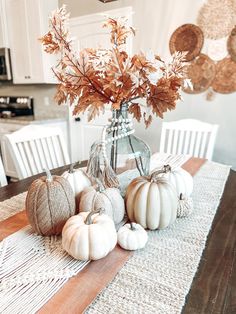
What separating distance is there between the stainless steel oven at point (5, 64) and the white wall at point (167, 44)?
56.5 inches

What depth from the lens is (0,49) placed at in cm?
327

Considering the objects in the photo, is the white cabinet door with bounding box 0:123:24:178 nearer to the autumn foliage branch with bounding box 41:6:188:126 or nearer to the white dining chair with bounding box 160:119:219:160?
the white dining chair with bounding box 160:119:219:160

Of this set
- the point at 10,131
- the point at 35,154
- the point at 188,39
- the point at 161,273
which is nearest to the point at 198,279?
the point at 161,273

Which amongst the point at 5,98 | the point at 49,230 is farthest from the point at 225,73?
the point at 5,98

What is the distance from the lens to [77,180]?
3.01ft

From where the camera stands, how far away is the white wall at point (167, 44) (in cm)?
239

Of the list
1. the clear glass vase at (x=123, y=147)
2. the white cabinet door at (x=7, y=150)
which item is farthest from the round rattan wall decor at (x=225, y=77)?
the white cabinet door at (x=7, y=150)

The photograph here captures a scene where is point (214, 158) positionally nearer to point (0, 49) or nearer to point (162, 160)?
point (162, 160)

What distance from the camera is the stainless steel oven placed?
3.26 m

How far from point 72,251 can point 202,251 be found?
41 cm

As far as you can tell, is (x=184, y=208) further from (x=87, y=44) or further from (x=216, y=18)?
(x=87, y=44)

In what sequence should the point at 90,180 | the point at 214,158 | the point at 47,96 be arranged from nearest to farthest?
the point at 90,180, the point at 214,158, the point at 47,96

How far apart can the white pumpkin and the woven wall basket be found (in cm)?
205

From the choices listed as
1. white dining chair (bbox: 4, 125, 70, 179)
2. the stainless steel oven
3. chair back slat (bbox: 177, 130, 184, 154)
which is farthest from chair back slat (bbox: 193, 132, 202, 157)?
the stainless steel oven
